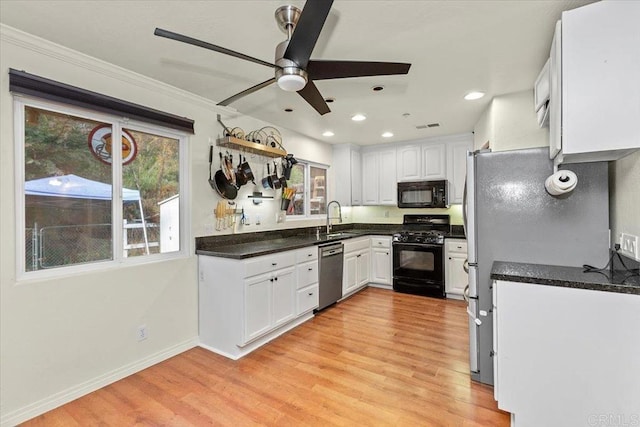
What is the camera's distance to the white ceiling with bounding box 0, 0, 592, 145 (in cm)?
167

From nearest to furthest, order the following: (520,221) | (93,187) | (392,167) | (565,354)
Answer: (565,354)
(520,221)
(93,187)
(392,167)

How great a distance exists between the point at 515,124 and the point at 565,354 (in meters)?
2.15

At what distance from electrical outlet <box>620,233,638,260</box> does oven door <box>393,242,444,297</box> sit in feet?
8.57

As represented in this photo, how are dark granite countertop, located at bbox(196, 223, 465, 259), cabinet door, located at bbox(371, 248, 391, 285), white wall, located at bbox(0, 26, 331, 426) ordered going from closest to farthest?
white wall, located at bbox(0, 26, 331, 426) → dark granite countertop, located at bbox(196, 223, 465, 259) → cabinet door, located at bbox(371, 248, 391, 285)

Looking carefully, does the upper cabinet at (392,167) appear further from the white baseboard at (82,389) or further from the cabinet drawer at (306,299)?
the white baseboard at (82,389)

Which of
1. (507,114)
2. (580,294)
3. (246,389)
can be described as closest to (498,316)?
(580,294)

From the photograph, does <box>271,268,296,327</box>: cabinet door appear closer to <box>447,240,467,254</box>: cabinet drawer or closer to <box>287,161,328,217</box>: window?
<box>287,161,328,217</box>: window

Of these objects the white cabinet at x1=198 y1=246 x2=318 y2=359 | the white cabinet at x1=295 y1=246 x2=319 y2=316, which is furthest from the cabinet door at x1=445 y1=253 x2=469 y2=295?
the white cabinet at x1=198 y1=246 x2=318 y2=359

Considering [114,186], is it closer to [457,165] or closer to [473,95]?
[473,95]

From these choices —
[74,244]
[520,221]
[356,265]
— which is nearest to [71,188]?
[74,244]

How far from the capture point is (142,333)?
2.53 meters

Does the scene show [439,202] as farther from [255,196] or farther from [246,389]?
[246,389]

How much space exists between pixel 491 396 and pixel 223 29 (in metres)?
3.01

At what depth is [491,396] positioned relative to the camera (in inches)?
82.9
